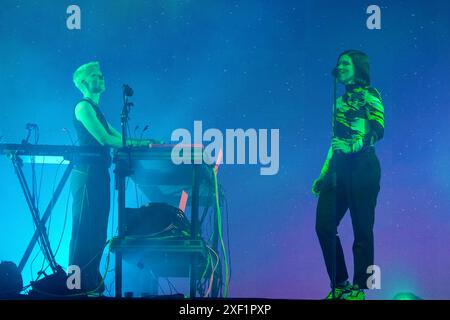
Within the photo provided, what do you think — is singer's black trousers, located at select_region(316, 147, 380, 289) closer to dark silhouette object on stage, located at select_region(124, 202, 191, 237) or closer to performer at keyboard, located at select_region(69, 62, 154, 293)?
dark silhouette object on stage, located at select_region(124, 202, 191, 237)

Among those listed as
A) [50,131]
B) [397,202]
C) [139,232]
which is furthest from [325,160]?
[50,131]

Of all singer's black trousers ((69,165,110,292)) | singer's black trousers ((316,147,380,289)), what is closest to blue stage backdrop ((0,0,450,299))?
singer's black trousers ((316,147,380,289))

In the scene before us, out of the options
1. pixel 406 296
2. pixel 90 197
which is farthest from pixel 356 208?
pixel 90 197

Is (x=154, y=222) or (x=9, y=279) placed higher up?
(x=154, y=222)

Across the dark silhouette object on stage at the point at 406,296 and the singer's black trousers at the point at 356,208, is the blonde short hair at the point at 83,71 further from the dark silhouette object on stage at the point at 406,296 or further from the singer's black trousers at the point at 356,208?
the dark silhouette object on stage at the point at 406,296

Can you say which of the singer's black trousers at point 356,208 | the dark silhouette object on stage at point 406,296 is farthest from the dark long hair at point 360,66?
the dark silhouette object on stage at point 406,296

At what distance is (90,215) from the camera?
12.3 ft

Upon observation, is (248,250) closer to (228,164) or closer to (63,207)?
(228,164)

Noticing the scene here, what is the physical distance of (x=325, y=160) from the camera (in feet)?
12.7

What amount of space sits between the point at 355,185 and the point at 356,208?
0.13 meters

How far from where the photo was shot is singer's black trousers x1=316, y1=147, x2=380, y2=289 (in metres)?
3.61

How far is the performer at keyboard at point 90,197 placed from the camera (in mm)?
3678

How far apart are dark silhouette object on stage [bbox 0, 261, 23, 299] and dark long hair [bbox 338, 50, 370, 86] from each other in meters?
2.20

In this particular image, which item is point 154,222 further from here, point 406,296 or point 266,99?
point 406,296
